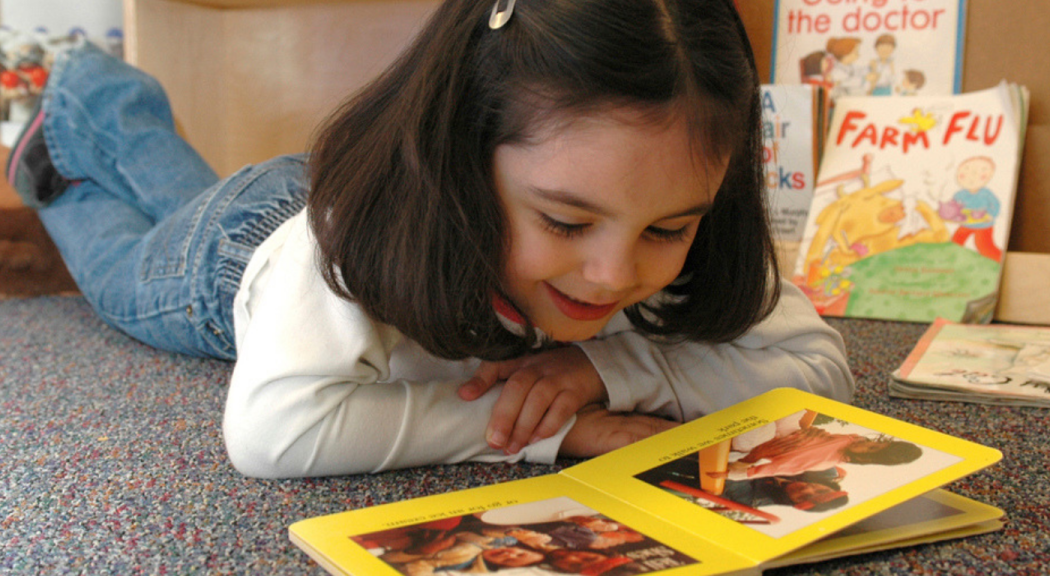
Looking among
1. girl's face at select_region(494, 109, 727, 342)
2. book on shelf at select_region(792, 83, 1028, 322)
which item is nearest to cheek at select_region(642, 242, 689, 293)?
girl's face at select_region(494, 109, 727, 342)

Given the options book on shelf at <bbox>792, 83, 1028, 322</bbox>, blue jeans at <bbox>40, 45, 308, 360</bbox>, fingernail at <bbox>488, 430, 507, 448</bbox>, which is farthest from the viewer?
book on shelf at <bbox>792, 83, 1028, 322</bbox>

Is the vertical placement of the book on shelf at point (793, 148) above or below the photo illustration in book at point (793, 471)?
above

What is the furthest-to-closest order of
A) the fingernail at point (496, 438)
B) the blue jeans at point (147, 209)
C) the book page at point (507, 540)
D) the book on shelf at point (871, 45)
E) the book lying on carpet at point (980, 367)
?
the book on shelf at point (871, 45) < the blue jeans at point (147, 209) < the book lying on carpet at point (980, 367) < the fingernail at point (496, 438) < the book page at point (507, 540)

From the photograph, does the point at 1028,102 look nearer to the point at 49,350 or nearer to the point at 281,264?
the point at 281,264

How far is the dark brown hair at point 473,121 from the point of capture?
1.84ft

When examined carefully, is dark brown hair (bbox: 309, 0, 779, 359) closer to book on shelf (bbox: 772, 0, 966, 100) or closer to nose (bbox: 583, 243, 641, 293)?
nose (bbox: 583, 243, 641, 293)

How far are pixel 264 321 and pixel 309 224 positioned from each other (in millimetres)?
89

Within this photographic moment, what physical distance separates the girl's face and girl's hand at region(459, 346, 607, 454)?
0.32 ft

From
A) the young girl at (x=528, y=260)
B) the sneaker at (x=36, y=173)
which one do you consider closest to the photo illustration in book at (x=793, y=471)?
the young girl at (x=528, y=260)

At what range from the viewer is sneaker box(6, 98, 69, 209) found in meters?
1.33

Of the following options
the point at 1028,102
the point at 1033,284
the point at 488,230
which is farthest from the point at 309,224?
the point at 1028,102

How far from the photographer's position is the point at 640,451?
2.00ft

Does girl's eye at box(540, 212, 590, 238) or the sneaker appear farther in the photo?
the sneaker

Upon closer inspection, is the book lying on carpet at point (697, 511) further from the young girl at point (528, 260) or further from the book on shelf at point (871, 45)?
the book on shelf at point (871, 45)
